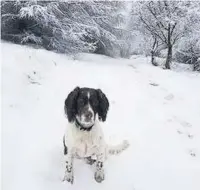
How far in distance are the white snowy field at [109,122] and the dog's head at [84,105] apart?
70 cm

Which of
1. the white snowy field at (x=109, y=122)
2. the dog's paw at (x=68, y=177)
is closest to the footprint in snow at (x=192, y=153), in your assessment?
the white snowy field at (x=109, y=122)

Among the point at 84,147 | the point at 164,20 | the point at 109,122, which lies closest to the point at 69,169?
the point at 84,147

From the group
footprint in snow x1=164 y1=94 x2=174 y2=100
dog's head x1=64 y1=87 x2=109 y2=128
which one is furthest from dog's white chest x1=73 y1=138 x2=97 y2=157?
footprint in snow x1=164 y1=94 x2=174 y2=100

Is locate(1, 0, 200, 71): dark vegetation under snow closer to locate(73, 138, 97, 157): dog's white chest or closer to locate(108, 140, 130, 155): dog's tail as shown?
locate(108, 140, 130, 155): dog's tail

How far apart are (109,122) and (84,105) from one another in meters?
1.87

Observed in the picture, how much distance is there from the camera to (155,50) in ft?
34.3

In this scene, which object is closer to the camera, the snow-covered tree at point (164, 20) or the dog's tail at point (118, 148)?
the dog's tail at point (118, 148)

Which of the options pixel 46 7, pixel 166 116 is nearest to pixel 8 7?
pixel 46 7

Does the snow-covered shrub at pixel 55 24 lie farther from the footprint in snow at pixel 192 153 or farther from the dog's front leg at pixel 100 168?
Result: the dog's front leg at pixel 100 168

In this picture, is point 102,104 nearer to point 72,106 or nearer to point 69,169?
point 72,106

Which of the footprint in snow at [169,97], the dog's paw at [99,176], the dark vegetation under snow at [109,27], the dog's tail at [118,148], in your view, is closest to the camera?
the dog's paw at [99,176]

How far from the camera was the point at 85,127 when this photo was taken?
3.94 meters

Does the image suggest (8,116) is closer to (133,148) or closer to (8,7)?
(133,148)

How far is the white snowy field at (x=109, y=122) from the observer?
422 cm
